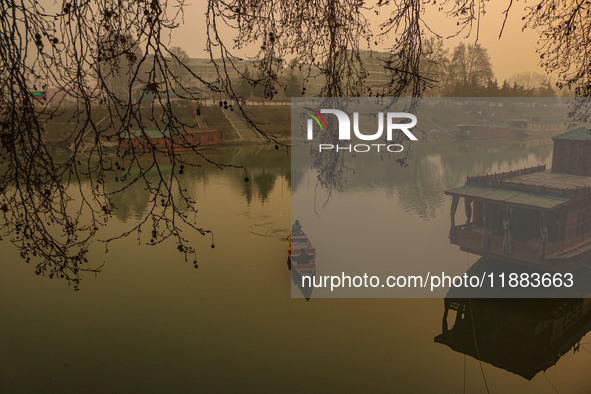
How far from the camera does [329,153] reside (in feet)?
10.0

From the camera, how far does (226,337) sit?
38.1ft

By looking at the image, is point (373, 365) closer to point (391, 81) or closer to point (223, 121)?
point (391, 81)

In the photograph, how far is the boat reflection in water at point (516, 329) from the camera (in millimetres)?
12609

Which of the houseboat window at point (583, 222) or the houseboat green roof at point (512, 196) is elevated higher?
the houseboat green roof at point (512, 196)

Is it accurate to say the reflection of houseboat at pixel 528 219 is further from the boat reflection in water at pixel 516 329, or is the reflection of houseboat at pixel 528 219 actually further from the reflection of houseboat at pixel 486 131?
the reflection of houseboat at pixel 486 131

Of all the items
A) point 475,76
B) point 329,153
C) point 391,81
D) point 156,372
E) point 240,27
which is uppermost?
point 475,76

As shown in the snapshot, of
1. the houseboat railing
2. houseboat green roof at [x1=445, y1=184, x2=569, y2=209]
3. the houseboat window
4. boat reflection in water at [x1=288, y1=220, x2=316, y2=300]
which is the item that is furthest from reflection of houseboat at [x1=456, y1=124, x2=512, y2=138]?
boat reflection in water at [x1=288, y1=220, x2=316, y2=300]

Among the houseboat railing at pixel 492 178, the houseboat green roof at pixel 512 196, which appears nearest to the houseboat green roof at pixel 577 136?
the houseboat railing at pixel 492 178

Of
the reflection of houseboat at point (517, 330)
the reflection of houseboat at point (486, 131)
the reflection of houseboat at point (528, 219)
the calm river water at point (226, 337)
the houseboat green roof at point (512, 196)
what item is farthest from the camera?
the reflection of houseboat at point (486, 131)

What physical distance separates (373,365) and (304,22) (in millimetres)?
9523

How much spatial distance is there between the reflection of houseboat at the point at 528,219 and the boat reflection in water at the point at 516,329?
76.6 inches

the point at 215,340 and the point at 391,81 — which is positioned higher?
the point at 391,81

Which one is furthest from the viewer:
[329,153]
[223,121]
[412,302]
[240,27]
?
[223,121]

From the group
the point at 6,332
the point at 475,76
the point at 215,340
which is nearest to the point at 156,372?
the point at 215,340
